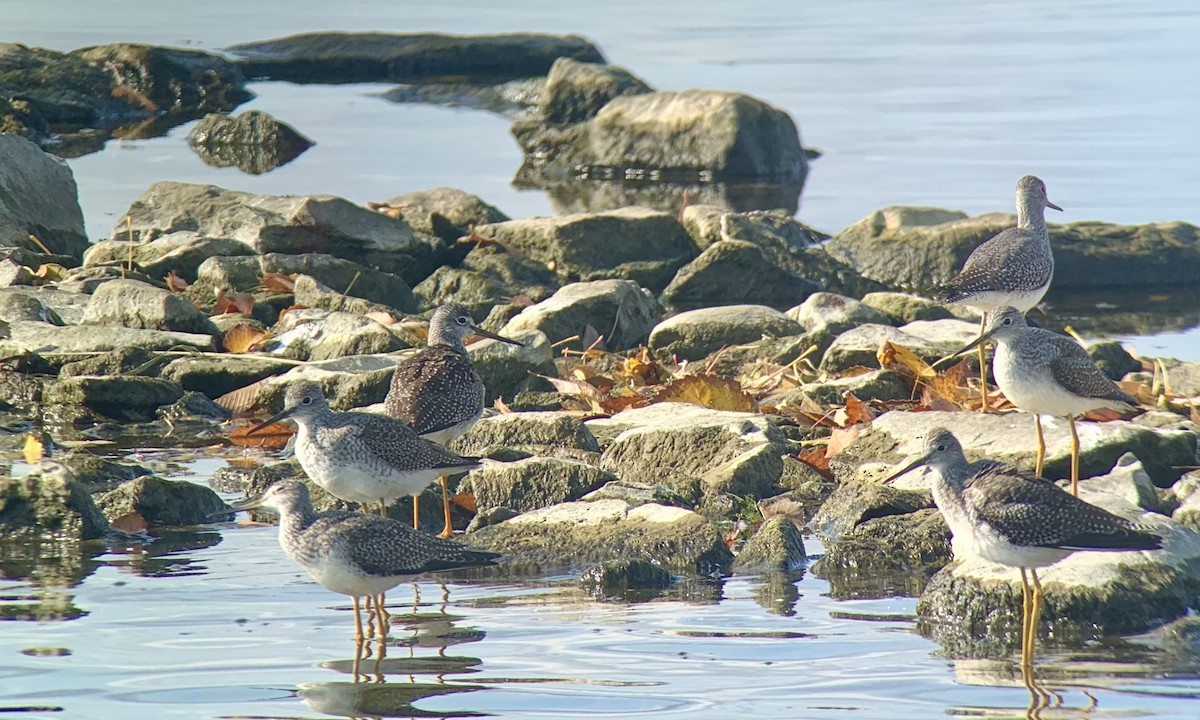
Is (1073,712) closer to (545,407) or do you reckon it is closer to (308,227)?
(545,407)

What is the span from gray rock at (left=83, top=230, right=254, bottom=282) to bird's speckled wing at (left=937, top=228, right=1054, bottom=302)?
268 inches

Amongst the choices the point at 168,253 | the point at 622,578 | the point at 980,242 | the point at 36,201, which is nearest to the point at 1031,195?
the point at 980,242

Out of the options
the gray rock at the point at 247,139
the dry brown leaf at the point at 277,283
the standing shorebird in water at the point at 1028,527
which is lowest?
the standing shorebird in water at the point at 1028,527

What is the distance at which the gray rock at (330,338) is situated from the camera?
12.0 metres

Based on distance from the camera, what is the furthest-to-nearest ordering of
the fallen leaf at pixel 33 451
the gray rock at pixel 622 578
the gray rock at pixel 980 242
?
the gray rock at pixel 980 242 → the fallen leaf at pixel 33 451 → the gray rock at pixel 622 578

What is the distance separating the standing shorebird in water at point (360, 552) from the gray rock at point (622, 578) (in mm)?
732

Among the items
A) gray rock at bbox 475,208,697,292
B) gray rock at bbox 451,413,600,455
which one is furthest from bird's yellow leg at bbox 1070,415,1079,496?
gray rock at bbox 475,208,697,292

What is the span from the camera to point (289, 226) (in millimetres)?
15180

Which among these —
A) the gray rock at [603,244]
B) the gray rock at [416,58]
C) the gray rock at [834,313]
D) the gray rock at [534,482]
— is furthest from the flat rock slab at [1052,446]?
the gray rock at [416,58]

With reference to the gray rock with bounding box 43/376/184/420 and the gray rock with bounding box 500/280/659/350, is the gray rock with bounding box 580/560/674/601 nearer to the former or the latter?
the gray rock with bounding box 43/376/184/420

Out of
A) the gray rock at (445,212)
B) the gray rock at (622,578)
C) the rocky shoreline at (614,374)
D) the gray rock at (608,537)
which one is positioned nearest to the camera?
the gray rock at (622,578)

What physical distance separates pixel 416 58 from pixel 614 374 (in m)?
24.1

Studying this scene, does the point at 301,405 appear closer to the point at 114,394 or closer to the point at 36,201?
the point at 114,394

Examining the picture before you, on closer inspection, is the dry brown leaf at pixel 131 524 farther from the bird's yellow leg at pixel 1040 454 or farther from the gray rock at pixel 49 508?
the bird's yellow leg at pixel 1040 454
